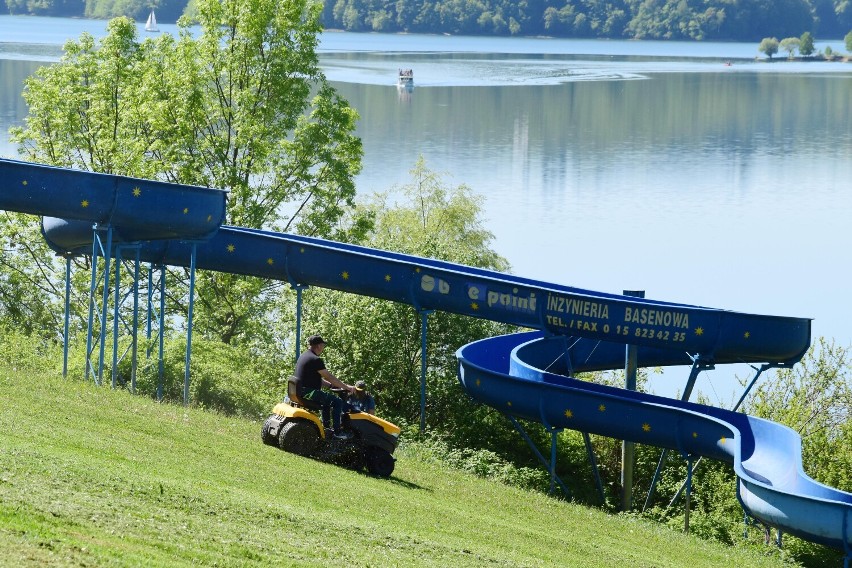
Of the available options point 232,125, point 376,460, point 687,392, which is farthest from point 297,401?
point 232,125

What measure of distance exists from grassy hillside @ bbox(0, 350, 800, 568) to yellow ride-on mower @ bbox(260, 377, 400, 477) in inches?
13.9

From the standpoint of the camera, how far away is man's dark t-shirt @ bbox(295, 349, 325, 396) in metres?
18.4

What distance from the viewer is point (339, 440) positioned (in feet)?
61.9

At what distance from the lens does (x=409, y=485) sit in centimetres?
1922

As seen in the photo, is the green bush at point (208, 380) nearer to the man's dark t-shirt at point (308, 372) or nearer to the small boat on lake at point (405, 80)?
the man's dark t-shirt at point (308, 372)

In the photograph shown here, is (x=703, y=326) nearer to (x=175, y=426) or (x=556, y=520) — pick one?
(x=556, y=520)

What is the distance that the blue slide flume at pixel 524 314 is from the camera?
77.4ft

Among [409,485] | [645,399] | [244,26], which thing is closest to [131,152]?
[244,26]

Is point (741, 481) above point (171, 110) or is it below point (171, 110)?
below

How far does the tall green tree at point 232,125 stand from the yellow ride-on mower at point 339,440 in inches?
779

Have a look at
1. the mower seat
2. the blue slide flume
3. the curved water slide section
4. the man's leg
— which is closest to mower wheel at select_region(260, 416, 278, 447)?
the mower seat

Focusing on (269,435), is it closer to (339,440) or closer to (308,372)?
(339,440)

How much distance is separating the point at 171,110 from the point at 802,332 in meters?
23.0

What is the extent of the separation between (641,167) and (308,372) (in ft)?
222
